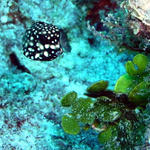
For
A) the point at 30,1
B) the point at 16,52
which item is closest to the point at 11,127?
the point at 16,52

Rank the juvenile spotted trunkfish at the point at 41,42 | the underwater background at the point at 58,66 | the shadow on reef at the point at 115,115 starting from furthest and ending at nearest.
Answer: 1. the juvenile spotted trunkfish at the point at 41,42
2. the underwater background at the point at 58,66
3. the shadow on reef at the point at 115,115

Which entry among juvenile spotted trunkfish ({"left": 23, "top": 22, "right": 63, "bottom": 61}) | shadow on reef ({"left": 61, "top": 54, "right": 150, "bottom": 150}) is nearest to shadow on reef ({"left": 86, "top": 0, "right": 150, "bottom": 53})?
shadow on reef ({"left": 61, "top": 54, "right": 150, "bottom": 150})

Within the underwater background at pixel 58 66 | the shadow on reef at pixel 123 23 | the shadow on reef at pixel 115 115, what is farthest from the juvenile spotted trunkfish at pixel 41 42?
the shadow on reef at pixel 115 115

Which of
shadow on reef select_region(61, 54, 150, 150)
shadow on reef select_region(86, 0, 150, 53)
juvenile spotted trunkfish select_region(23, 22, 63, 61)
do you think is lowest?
shadow on reef select_region(61, 54, 150, 150)

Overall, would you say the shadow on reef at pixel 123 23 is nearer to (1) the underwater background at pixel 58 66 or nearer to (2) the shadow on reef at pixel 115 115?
(1) the underwater background at pixel 58 66

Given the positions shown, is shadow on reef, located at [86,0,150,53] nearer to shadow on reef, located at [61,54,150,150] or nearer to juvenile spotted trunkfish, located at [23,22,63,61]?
shadow on reef, located at [61,54,150,150]

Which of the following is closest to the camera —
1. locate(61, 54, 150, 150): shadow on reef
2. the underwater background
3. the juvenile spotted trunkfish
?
locate(61, 54, 150, 150): shadow on reef
